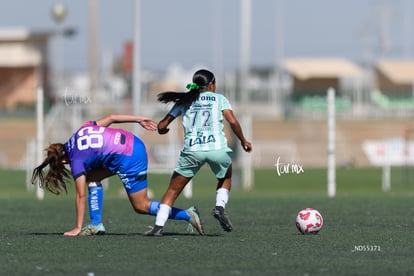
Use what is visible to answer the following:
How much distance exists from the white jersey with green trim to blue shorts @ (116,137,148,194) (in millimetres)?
603

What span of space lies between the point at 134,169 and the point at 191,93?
1.13 meters

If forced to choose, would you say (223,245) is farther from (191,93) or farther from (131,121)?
(131,121)

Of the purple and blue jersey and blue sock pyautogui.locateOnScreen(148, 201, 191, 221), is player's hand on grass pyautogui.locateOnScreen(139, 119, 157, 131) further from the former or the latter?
blue sock pyautogui.locateOnScreen(148, 201, 191, 221)

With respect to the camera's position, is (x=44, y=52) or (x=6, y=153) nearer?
(x=6, y=153)

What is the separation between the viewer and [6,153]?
153 ft

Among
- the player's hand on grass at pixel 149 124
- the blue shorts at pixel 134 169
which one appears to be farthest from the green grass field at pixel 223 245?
the player's hand on grass at pixel 149 124

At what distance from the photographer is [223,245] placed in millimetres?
12703

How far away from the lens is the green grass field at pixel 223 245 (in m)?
10.7

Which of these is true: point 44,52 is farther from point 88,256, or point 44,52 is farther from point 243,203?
point 88,256

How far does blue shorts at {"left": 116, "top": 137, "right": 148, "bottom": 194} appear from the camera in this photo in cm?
1387

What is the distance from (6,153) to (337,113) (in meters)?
19.2

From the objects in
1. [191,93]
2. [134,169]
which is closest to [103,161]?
[134,169]

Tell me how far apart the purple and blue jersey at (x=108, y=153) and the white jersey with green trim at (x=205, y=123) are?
2.18 ft

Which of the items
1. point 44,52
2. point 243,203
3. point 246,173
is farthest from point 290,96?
point 243,203
